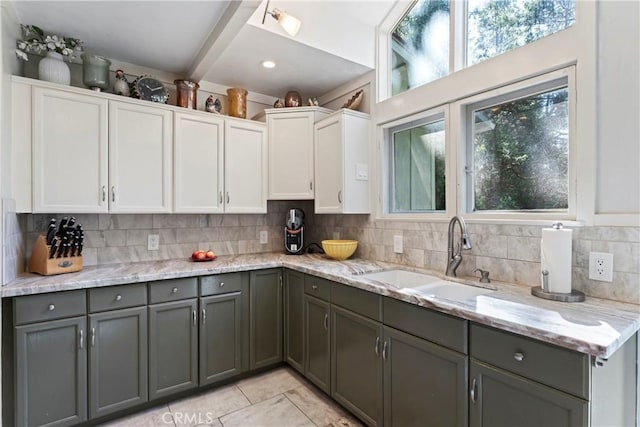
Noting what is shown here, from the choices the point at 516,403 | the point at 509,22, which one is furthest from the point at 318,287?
the point at 509,22

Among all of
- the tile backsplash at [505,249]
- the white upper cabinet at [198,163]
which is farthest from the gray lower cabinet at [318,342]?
the white upper cabinet at [198,163]

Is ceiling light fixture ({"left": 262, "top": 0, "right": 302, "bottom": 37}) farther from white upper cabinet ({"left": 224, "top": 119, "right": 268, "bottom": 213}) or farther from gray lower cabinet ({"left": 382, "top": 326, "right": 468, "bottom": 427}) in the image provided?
gray lower cabinet ({"left": 382, "top": 326, "right": 468, "bottom": 427})

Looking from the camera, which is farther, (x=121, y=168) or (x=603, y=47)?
(x=121, y=168)

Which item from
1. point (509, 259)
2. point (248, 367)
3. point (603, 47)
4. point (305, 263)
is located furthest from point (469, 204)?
point (248, 367)

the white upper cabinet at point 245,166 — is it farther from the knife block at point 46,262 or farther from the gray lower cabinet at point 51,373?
the gray lower cabinet at point 51,373

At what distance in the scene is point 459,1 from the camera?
7.11ft

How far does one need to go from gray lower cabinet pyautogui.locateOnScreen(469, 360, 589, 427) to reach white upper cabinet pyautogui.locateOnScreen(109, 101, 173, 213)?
2.30 metres

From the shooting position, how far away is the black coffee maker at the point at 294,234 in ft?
10.0

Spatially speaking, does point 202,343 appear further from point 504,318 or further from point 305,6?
point 305,6

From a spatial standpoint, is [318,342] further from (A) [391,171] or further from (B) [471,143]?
(B) [471,143]

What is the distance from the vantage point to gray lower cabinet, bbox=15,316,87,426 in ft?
5.67

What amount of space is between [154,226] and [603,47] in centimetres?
308

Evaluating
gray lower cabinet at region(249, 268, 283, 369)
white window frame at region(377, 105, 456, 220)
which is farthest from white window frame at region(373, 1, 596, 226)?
gray lower cabinet at region(249, 268, 283, 369)

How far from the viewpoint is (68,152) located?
2100mm
